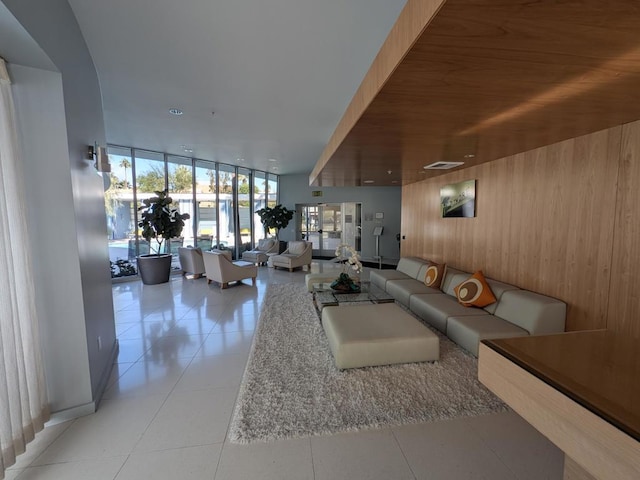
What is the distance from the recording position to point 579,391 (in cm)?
95

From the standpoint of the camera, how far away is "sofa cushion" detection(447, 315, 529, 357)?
284cm

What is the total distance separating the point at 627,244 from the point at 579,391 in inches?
98.7

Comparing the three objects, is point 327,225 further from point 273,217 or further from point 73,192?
point 73,192

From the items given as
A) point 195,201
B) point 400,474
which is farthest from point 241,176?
point 400,474

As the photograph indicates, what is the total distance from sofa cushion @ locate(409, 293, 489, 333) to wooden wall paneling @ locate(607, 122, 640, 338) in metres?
A: 1.15

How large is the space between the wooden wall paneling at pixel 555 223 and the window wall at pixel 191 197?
275 inches

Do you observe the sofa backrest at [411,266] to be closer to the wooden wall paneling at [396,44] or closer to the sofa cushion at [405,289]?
the sofa cushion at [405,289]

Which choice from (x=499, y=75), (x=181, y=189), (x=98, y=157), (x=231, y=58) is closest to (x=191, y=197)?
(x=181, y=189)

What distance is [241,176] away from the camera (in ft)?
31.8

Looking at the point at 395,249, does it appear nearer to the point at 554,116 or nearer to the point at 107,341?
the point at 554,116

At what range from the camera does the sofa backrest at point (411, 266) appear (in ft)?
17.6

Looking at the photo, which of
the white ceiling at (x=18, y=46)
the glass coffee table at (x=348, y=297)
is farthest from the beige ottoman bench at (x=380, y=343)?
the white ceiling at (x=18, y=46)

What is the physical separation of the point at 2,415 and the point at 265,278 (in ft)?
18.2

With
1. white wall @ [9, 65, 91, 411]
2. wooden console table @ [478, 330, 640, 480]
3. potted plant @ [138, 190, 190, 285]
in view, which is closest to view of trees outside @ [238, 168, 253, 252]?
potted plant @ [138, 190, 190, 285]
